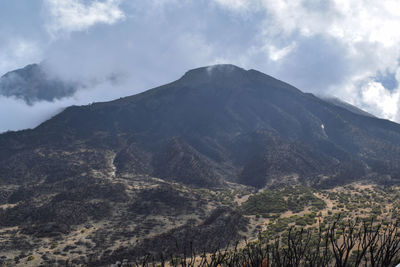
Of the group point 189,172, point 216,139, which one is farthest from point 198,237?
point 216,139

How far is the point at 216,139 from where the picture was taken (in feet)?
457

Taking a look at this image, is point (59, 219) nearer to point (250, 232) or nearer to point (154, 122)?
point (250, 232)

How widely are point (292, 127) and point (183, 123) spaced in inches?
2171

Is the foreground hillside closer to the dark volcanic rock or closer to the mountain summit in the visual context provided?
the dark volcanic rock

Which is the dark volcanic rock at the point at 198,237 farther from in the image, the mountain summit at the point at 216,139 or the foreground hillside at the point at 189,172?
the mountain summit at the point at 216,139

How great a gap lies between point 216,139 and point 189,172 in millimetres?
45431

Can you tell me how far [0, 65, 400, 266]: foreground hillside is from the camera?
1855 inches

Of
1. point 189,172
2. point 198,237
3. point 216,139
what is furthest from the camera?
point 216,139

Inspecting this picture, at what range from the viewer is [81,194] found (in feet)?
221

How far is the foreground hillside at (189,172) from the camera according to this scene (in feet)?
155

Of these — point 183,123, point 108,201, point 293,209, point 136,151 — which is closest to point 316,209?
point 293,209

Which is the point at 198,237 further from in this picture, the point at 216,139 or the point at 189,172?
the point at 216,139

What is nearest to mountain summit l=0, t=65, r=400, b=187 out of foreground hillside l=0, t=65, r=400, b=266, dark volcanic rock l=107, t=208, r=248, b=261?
foreground hillside l=0, t=65, r=400, b=266

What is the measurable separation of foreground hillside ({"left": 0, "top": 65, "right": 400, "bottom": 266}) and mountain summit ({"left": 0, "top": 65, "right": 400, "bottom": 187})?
1.98 ft
